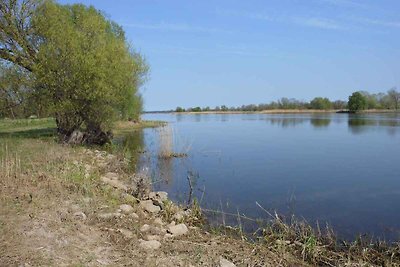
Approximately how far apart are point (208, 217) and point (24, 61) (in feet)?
49.6

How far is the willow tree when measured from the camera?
20.0m

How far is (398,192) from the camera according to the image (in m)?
13.7

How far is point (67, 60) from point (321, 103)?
10477cm

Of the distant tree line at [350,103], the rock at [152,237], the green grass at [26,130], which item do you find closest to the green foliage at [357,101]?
the distant tree line at [350,103]

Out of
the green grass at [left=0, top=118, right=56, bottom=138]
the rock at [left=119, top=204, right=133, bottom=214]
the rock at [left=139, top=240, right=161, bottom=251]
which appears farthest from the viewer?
the green grass at [left=0, top=118, right=56, bottom=138]

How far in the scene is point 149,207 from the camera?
9562 millimetres

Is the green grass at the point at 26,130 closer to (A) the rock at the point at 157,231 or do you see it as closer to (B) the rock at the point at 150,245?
(A) the rock at the point at 157,231

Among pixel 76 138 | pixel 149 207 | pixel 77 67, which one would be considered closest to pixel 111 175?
pixel 149 207

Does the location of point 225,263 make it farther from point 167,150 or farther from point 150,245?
point 167,150

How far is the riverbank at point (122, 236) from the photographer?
6.16 m

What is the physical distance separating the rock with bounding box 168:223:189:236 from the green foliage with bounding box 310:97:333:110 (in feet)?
373

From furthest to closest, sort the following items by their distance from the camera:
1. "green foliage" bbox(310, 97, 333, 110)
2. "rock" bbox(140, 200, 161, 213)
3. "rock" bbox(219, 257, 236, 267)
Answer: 1. "green foliage" bbox(310, 97, 333, 110)
2. "rock" bbox(140, 200, 161, 213)
3. "rock" bbox(219, 257, 236, 267)

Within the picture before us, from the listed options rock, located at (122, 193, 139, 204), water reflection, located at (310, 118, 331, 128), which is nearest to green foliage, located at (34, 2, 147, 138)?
rock, located at (122, 193, 139, 204)

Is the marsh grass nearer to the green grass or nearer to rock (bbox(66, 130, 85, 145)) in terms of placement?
rock (bbox(66, 130, 85, 145))
